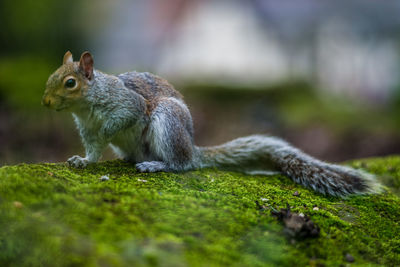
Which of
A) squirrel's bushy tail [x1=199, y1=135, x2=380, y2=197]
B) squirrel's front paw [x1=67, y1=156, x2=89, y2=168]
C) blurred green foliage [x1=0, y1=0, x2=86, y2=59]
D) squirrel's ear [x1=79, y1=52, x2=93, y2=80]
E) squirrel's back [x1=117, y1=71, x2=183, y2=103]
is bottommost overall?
squirrel's bushy tail [x1=199, y1=135, x2=380, y2=197]

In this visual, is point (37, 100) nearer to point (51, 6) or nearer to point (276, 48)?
point (51, 6)

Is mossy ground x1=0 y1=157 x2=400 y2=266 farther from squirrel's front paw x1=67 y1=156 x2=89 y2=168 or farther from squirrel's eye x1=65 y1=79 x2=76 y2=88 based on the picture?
squirrel's eye x1=65 y1=79 x2=76 y2=88

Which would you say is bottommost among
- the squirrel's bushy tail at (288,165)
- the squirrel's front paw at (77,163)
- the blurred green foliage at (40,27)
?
the squirrel's bushy tail at (288,165)

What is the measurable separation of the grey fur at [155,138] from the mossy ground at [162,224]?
1.08 feet

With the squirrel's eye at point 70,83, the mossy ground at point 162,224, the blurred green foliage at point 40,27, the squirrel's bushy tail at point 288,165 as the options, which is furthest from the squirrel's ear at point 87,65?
the blurred green foliage at point 40,27

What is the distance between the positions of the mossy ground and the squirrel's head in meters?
0.48

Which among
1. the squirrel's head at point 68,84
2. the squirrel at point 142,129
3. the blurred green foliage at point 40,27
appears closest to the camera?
the squirrel's head at point 68,84

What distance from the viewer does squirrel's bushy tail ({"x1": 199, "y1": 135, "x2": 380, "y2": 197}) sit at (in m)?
2.93

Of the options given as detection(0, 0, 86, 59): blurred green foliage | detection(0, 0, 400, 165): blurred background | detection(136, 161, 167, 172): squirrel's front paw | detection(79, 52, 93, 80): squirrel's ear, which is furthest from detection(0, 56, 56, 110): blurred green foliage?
detection(136, 161, 167, 172): squirrel's front paw

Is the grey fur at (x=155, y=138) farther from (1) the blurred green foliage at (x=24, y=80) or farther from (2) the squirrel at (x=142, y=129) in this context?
(1) the blurred green foliage at (x=24, y=80)

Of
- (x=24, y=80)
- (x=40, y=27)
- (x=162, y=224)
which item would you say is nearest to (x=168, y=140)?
(x=162, y=224)

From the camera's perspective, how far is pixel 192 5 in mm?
10422

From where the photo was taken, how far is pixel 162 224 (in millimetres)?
1827

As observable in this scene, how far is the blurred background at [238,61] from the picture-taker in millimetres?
7113
